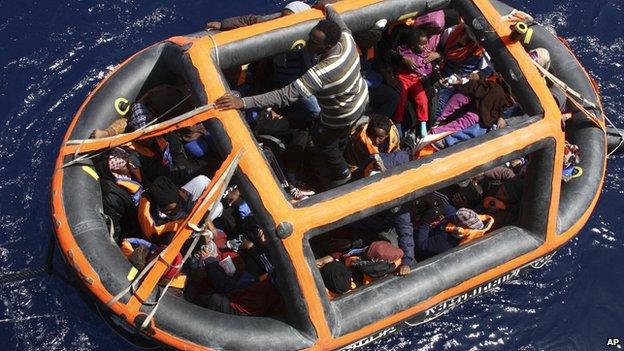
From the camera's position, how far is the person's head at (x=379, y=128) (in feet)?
17.1

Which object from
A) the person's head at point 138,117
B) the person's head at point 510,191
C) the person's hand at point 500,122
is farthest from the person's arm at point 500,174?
the person's head at point 138,117

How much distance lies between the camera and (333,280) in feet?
15.6

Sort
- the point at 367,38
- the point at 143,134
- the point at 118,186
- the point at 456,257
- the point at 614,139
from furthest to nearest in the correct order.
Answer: the point at 614,139 → the point at 367,38 → the point at 118,186 → the point at 456,257 → the point at 143,134

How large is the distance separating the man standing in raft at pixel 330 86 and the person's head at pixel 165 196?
76cm

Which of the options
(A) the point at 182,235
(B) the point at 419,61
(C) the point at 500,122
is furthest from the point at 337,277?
(B) the point at 419,61

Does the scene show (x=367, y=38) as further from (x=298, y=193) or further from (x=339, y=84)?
(x=298, y=193)

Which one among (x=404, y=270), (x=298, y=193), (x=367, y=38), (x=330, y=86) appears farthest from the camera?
(x=367, y=38)

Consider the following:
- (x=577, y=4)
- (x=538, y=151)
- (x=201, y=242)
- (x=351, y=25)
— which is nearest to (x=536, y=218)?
(x=538, y=151)

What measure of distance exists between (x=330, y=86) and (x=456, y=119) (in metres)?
1.88

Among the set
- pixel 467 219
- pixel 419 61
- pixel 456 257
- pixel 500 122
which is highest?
pixel 419 61

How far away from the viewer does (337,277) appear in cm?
475

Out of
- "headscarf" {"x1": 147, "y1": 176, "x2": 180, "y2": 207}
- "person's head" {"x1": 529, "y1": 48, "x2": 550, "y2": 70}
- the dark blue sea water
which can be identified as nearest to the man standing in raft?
"headscarf" {"x1": 147, "y1": 176, "x2": 180, "y2": 207}

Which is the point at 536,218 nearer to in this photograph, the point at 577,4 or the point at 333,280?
the point at 333,280

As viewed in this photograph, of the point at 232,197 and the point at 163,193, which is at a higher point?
the point at 163,193
